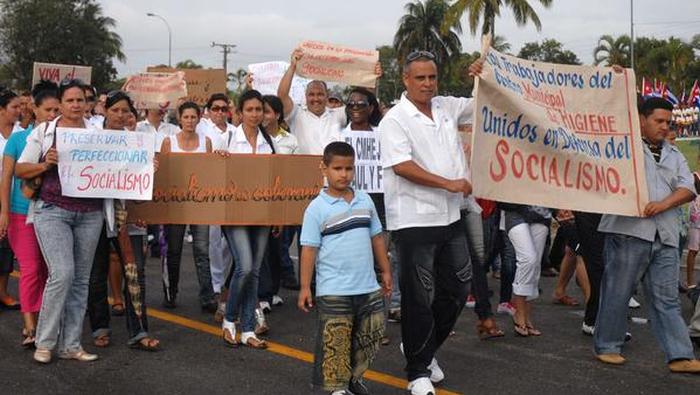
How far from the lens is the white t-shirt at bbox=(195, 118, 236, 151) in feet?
22.4

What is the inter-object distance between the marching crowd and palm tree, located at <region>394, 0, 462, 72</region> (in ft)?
160

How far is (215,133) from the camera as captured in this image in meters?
7.74

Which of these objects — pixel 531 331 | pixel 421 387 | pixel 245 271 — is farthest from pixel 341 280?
pixel 531 331

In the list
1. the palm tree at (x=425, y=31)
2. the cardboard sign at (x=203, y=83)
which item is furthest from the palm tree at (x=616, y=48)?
the cardboard sign at (x=203, y=83)

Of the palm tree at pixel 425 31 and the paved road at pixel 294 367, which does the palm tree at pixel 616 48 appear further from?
the paved road at pixel 294 367

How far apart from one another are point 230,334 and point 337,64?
9.11ft

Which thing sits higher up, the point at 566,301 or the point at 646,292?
the point at 646,292

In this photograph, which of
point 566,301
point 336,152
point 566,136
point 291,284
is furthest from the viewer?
point 291,284

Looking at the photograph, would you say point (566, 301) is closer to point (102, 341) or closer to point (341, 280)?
point (341, 280)

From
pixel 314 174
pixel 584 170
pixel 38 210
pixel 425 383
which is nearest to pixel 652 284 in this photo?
pixel 584 170

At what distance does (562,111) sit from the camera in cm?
557

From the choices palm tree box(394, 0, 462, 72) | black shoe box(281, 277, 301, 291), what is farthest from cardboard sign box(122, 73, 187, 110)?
palm tree box(394, 0, 462, 72)

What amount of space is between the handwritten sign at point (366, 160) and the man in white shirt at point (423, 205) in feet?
6.07

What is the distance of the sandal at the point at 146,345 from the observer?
610 centimetres
